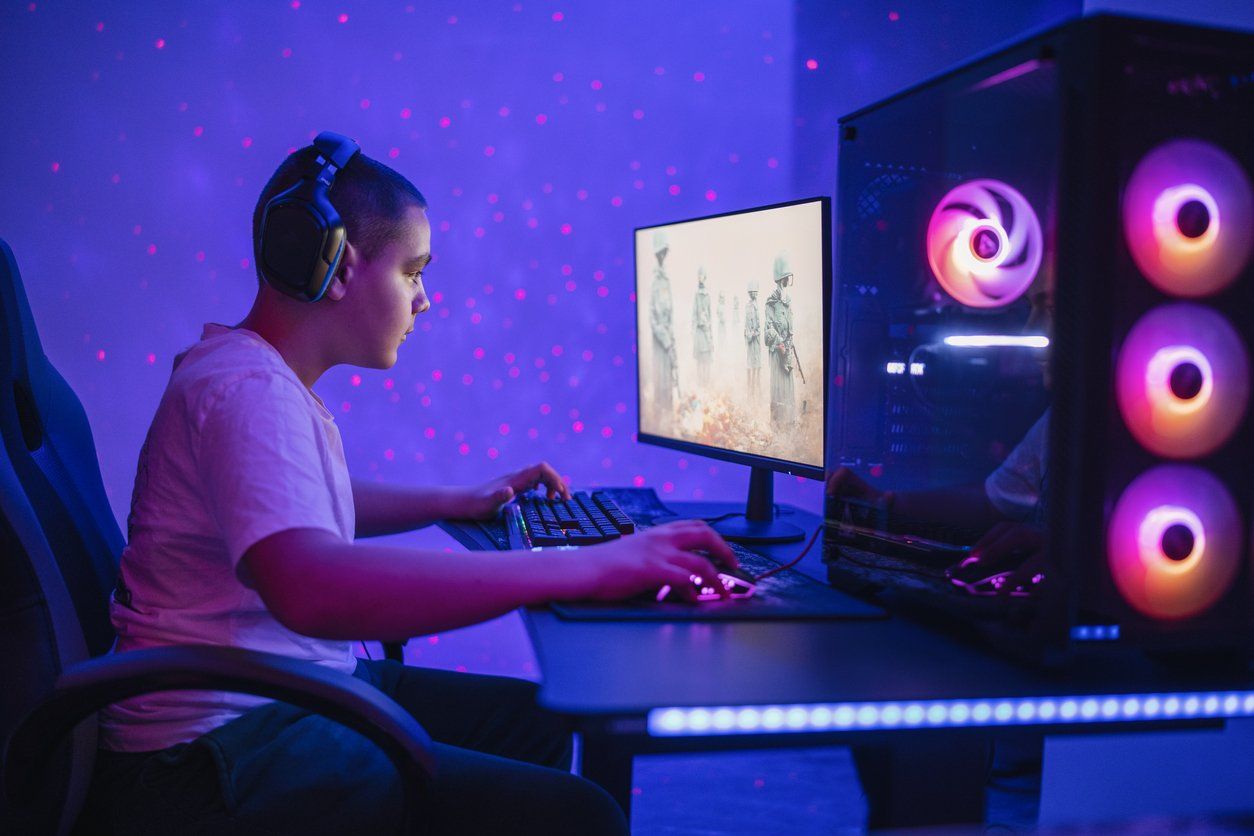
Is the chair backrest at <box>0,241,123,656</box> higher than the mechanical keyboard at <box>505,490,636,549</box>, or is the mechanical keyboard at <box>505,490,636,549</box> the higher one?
the chair backrest at <box>0,241,123,656</box>

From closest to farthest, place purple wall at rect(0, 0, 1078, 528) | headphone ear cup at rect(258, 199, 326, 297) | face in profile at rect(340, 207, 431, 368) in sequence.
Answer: headphone ear cup at rect(258, 199, 326, 297) < face in profile at rect(340, 207, 431, 368) < purple wall at rect(0, 0, 1078, 528)

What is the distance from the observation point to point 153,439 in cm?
92

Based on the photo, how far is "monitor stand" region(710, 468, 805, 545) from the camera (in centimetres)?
142

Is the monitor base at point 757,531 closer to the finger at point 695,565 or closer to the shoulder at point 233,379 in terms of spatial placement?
the finger at point 695,565

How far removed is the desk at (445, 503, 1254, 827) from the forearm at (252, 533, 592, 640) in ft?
0.19

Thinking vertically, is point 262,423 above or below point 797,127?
below

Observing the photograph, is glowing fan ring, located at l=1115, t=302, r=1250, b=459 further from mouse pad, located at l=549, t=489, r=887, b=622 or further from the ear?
the ear

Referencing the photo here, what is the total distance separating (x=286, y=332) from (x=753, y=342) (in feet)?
2.14

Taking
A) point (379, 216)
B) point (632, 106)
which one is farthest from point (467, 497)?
point (632, 106)

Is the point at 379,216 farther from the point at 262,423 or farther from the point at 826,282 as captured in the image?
the point at 826,282

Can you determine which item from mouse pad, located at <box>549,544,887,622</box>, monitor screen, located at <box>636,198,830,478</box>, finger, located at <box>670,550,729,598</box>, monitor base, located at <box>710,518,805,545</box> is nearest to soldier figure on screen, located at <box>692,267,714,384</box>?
monitor screen, located at <box>636,198,830,478</box>

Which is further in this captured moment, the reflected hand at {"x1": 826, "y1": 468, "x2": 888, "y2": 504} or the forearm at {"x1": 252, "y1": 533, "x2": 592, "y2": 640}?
the reflected hand at {"x1": 826, "y1": 468, "x2": 888, "y2": 504}

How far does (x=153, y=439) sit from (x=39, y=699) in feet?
0.83

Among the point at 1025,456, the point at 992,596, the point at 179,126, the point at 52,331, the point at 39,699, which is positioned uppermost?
the point at 179,126
